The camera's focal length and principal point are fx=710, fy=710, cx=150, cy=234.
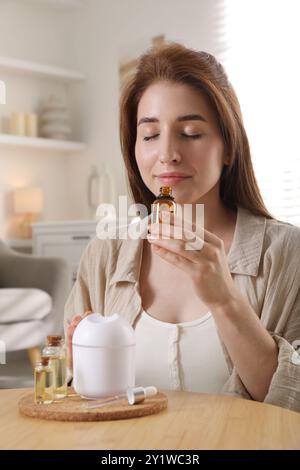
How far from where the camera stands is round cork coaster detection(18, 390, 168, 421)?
3.01 ft

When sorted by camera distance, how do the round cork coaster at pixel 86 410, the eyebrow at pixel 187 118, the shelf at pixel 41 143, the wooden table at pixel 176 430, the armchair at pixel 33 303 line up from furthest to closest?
the shelf at pixel 41 143 < the armchair at pixel 33 303 < the eyebrow at pixel 187 118 < the round cork coaster at pixel 86 410 < the wooden table at pixel 176 430

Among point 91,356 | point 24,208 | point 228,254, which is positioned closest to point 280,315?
point 228,254

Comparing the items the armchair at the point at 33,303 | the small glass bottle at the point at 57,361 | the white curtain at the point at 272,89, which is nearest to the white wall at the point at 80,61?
the white curtain at the point at 272,89

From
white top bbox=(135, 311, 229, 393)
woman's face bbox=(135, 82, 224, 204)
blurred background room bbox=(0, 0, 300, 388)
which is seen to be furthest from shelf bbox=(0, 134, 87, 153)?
white top bbox=(135, 311, 229, 393)

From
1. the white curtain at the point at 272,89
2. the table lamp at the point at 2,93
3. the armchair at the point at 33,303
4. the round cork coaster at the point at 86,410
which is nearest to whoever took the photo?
the round cork coaster at the point at 86,410

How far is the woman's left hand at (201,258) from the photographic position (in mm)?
1025

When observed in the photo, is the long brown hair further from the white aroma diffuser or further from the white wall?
the white wall

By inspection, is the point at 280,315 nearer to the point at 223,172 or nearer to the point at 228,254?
the point at 228,254

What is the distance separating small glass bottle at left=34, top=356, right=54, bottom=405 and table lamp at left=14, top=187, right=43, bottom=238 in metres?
3.55

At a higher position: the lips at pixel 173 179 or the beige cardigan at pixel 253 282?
the lips at pixel 173 179

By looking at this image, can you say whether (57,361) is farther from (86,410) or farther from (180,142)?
(180,142)

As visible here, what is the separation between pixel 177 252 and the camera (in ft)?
3.38

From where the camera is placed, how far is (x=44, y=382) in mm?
1018

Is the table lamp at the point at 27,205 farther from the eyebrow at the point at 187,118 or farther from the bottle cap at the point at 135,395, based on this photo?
the bottle cap at the point at 135,395
